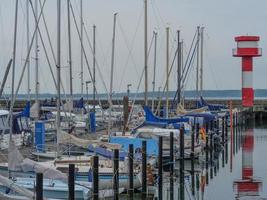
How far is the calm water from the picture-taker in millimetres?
25220

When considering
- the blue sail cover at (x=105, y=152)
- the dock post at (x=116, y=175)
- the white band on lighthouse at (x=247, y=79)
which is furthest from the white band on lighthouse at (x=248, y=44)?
the dock post at (x=116, y=175)

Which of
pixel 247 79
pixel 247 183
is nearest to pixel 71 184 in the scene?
pixel 247 183

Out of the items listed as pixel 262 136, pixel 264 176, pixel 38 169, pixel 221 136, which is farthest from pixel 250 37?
pixel 38 169

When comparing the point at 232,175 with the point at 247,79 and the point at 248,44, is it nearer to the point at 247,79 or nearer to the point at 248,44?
the point at 247,79

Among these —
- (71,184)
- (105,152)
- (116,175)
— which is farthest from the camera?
(105,152)

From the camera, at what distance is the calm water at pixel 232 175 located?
25220 mm

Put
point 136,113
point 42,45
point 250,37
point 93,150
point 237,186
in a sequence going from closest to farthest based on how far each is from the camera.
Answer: point 93,150
point 237,186
point 42,45
point 136,113
point 250,37

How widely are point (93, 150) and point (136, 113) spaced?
2035 centimetres

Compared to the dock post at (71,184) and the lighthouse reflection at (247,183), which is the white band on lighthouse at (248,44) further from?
the dock post at (71,184)

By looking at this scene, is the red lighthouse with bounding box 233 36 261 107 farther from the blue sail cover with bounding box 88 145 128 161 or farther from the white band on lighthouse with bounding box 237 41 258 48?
the blue sail cover with bounding box 88 145 128 161

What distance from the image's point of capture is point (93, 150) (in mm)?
24938

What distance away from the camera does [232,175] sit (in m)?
31.1

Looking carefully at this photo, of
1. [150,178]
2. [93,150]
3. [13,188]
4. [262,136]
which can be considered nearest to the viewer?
[13,188]

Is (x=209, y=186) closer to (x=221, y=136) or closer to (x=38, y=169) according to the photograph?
(x=38, y=169)
